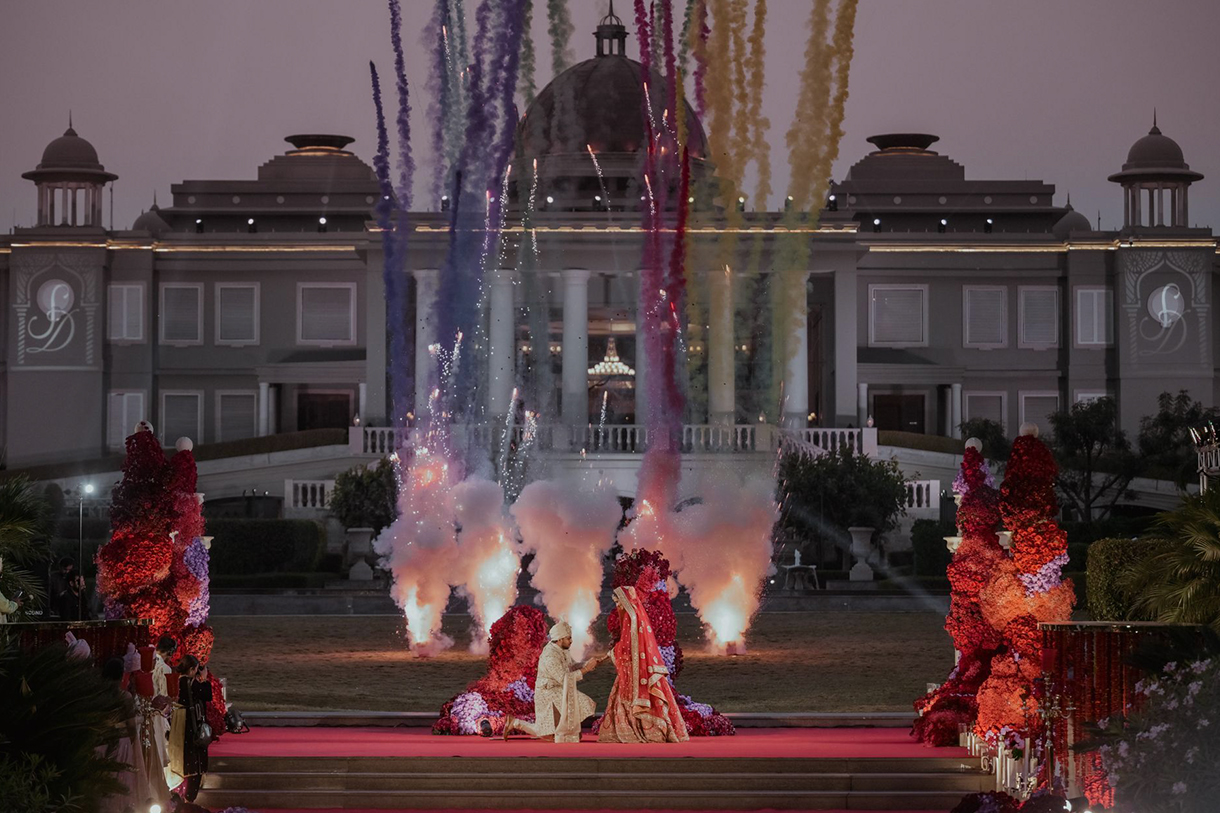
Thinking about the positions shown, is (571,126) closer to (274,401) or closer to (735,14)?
(274,401)

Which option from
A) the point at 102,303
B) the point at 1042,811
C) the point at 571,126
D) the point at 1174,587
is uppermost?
the point at 571,126

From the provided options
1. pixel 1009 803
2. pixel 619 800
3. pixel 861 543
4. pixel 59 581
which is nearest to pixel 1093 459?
pixel 861 543

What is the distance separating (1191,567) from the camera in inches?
633

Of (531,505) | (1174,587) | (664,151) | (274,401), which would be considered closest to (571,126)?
(664,151)

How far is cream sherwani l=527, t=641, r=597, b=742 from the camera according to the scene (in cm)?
1894

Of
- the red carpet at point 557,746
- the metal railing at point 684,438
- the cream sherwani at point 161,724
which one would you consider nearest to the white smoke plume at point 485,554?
the red carpet at point 557,746

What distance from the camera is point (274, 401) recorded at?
60250mm

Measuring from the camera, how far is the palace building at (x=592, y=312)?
2261 inches

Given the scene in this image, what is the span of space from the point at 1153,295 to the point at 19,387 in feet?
105

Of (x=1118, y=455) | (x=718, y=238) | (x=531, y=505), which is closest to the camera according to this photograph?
(x=531, y=505)

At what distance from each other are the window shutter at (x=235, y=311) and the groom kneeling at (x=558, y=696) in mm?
43358

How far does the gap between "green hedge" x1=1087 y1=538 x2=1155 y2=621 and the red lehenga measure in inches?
168

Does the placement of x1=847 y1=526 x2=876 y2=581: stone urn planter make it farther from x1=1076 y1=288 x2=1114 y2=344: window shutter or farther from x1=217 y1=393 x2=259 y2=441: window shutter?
x1=217 y1=393 x2=259 y2=441: window shutter

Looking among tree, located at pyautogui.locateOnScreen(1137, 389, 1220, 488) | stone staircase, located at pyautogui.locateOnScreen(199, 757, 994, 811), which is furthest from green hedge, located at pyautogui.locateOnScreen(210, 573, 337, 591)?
stone staircase, located at pyautogui.locateOnScreen(199, 757, 994, 811)
